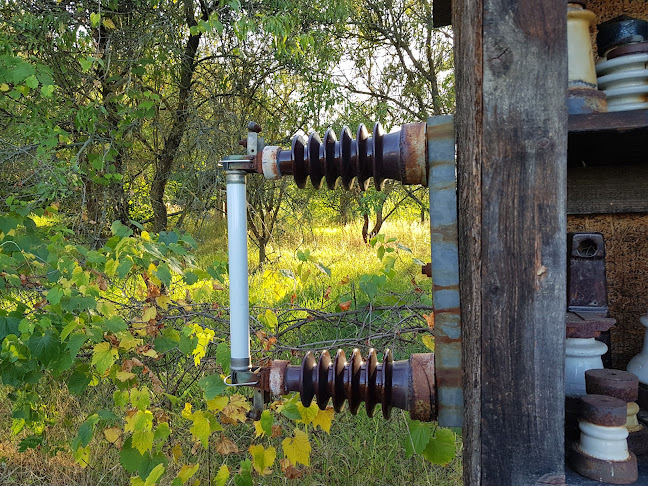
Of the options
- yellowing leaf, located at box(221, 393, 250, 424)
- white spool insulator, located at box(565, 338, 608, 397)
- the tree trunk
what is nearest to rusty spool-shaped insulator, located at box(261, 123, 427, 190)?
white spool insulator, located at box(565, 338, 608, 397)

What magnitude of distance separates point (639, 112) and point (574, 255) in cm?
47

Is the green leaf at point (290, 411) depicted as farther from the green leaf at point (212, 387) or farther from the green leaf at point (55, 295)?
the green leaf at point (55, 295)

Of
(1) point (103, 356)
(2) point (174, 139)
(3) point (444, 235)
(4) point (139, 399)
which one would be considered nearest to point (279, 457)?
(4) point (139, 399)

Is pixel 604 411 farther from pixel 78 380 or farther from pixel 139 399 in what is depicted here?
pixel 78 380

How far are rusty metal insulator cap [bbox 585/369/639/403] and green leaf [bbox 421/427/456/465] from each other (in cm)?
59

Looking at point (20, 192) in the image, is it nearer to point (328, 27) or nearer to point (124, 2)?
point (124, 2)

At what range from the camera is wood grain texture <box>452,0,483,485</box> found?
73 centimetres

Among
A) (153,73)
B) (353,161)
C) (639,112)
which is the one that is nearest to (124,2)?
(153,73)

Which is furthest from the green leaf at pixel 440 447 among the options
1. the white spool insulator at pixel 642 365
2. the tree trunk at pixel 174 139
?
the tree trunk at pixel 174 139

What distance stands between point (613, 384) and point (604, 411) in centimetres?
7

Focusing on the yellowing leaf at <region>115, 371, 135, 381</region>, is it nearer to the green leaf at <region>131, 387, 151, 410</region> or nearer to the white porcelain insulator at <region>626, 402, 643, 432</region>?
the green leaf at <region>131, 387, 151, 410</region>

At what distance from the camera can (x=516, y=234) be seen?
73 centimetres

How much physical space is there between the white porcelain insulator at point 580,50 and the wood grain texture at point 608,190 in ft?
1.84

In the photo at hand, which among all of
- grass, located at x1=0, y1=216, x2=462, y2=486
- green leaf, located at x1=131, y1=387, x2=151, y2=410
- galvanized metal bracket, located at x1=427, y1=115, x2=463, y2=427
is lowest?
grass, located at x1=0, y1=216, x2=462, y2=486
